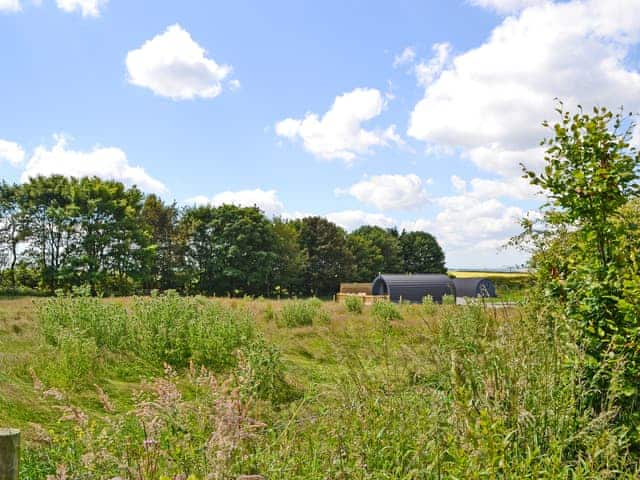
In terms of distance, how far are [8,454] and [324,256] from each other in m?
42.6

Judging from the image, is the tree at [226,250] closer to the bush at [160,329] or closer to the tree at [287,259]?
the tree at [287,259]

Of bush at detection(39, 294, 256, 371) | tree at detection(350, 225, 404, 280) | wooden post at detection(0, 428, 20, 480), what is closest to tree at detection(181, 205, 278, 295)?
tree at detection(350, 225, 404, 280)

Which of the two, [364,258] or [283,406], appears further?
[364,258]

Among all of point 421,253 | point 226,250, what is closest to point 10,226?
point 226,250

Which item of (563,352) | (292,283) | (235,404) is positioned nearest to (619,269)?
(563,352)

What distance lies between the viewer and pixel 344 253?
44.6 metres

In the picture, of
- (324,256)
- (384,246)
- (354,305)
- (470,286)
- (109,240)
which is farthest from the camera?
(384,246)

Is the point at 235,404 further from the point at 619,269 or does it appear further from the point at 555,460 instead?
the point at 619,269

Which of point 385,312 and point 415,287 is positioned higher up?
point 415,287

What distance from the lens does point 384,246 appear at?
5238cm

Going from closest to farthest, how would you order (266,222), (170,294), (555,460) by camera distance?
(555,460) → (170,294) → (266,222)

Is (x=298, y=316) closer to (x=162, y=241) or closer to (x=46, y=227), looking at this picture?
(x=46, y=227)

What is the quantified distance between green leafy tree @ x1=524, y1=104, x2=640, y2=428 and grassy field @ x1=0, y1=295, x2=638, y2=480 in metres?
0.24

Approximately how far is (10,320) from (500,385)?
9480 mm
